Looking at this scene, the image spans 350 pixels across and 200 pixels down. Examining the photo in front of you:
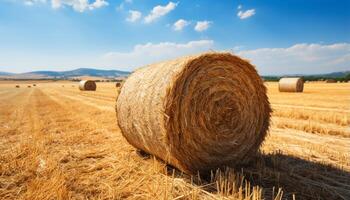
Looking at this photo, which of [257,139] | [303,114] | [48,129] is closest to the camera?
[257,139]

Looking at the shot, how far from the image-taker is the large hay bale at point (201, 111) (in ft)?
16.3

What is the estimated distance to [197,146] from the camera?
5.11 metres

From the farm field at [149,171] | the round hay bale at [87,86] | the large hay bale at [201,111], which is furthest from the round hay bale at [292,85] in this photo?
the round hay bale at [87,86]

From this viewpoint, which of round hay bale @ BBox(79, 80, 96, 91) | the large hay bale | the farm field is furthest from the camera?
round hay bale @ BBox(79, 80, 96, 91)

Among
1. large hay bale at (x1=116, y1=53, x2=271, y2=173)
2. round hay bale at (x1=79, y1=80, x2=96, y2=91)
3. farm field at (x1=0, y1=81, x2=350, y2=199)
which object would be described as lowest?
round hay bale at (x1=79, y1=80, x2=96, y2=91)

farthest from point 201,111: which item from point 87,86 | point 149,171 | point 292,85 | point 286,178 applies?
point 87,86

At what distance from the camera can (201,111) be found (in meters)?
5.20

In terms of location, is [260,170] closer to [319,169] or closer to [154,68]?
[319,169]

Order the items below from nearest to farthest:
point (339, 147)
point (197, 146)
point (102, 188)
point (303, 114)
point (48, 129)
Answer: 1. point (102, 188)
2. point (197, 146)
3. point (339, 147)
4. point (48, 129)
5. point (303, 114)

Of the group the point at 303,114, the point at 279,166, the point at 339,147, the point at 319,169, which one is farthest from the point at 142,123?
the point at 303,114

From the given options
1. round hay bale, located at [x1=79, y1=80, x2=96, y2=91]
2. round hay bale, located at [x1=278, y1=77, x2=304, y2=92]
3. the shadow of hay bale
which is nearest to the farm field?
the shadow of hay bale

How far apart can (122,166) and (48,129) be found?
5.08 metres

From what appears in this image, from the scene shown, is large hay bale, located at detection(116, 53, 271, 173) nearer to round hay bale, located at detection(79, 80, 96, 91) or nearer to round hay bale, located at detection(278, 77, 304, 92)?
round hay bale, located at detection(278, 77, 304, 92)

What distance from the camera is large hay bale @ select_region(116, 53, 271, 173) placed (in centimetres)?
497
